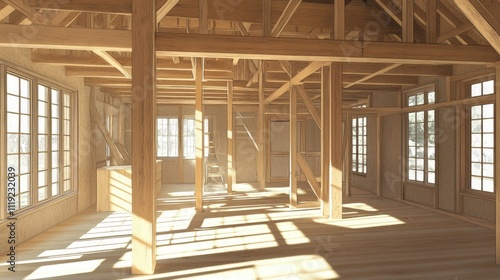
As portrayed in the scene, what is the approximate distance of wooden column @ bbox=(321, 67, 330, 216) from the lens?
21.0 ft

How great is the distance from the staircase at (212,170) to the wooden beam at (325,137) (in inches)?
206

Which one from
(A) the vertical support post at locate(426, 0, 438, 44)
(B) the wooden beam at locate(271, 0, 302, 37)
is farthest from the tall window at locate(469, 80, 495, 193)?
(B) the wooden beam at locate(271, 0, 302, 37)

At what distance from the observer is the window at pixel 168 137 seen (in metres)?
13.1

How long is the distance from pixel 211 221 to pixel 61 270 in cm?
277

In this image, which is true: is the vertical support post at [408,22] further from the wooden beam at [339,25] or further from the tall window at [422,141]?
the tall window at [422,141]

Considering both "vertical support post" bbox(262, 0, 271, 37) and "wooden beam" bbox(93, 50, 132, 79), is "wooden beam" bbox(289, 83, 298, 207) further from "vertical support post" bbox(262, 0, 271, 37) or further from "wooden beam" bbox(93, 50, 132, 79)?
"wooden beam" bbox(93, 50, 132, 79)

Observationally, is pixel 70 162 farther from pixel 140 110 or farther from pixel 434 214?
pixel 434 214

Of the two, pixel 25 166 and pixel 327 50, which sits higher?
pixel 327 50

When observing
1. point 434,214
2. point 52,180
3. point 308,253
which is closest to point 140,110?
point 308,253

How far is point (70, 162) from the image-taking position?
291 inches

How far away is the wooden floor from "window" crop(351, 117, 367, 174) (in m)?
3.67

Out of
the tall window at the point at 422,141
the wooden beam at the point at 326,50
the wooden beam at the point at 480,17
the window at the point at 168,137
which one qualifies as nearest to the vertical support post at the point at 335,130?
the wooden beam at the point at 326,50

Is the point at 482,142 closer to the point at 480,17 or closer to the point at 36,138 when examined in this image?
the point at 480,17

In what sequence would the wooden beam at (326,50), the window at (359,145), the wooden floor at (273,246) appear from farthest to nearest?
the window at (359,145)
the wooden beam at (326,50)
the wooden floor at (273,246)
